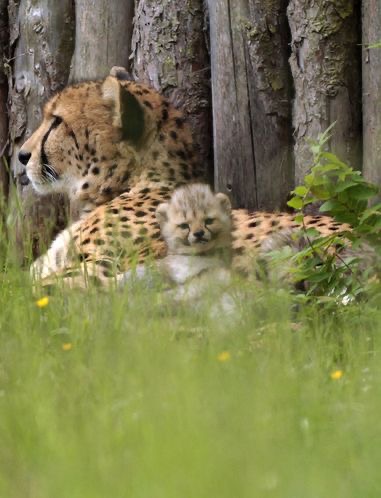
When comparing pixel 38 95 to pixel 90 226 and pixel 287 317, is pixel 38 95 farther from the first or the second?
pixel 287 317

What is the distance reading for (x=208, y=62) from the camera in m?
5.52

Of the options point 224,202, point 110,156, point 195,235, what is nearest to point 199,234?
point 195,235

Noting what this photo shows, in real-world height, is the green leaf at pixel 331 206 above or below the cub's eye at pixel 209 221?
above

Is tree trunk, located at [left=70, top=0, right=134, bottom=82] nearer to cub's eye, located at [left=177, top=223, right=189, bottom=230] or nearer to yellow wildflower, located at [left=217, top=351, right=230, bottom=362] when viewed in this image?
cub's eye, located at [left=177, top=223, right=189, bottom=230]

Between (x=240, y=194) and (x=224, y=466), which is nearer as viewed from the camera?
(x=224, y=466)

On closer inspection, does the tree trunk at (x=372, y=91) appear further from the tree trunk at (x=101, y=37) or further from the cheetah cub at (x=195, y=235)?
the tree trunk at (x=101, y=37)

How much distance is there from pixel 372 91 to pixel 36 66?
1.82 m

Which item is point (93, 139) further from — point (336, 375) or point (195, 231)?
point (336, 375)

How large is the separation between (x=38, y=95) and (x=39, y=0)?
0.46 meters

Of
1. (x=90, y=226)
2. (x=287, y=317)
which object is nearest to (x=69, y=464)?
(x=287, y=317)

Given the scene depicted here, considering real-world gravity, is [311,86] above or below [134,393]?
above

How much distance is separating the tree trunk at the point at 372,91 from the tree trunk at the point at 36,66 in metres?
1.63

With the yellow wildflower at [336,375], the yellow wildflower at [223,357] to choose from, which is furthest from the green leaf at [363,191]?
the yellow wildflower at [223,357]

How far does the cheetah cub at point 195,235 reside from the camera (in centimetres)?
470
